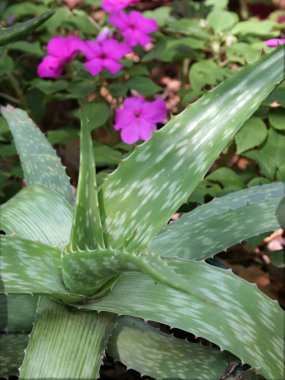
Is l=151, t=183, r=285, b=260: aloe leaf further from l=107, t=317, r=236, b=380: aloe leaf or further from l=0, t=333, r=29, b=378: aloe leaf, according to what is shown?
l=0, t=333, r=29, b=378: aloe leaf

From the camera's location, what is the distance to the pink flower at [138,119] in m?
1.45

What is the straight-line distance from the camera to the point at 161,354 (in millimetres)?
978

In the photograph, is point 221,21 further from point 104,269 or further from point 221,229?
point 104,269

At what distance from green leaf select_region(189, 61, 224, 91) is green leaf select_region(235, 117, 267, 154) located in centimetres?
17

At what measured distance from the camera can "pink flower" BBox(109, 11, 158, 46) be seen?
5.41ft

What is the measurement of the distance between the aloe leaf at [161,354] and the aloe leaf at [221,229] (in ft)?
0.45

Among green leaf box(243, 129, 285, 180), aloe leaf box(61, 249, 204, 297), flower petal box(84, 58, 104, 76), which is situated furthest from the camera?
flower petal box(84, 58, 104, 76)

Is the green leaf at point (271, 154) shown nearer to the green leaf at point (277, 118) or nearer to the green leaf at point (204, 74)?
the green leaf at point (277, 118)

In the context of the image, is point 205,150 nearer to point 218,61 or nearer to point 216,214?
point 216,214

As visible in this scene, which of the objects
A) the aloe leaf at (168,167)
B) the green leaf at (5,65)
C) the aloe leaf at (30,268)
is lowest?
the green leaf at (5,65)

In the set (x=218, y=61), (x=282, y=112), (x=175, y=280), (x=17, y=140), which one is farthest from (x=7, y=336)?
(x=218, y=61)

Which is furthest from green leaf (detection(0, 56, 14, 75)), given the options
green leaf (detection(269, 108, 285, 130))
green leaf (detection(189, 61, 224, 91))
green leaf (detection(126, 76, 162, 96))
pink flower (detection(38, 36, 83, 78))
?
green leaf (detection(269, 108, 285, 130))

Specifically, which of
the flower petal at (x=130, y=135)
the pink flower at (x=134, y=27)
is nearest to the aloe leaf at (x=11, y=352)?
the flower petal at (x=130, y=135)

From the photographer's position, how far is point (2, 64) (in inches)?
64.7
